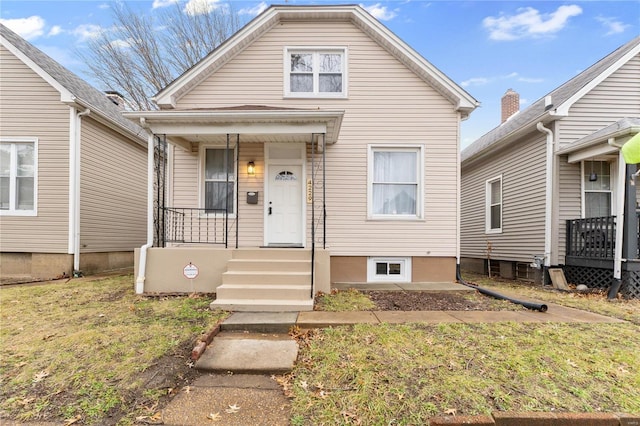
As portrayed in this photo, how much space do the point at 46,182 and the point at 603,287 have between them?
13.7 m

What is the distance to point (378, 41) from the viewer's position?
25.7ft

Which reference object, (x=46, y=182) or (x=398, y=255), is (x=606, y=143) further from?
(x=46, y=182)

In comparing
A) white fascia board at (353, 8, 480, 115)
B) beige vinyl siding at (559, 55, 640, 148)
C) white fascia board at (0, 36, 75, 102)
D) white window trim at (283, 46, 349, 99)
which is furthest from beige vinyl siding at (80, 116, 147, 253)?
beige vinyl siding at (559, 55, 640, 148)

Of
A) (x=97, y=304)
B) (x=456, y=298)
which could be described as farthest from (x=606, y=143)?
(x=97, y=304)

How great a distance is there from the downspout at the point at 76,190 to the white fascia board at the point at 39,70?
1.60ft

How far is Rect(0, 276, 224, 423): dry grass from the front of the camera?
258 centimetres

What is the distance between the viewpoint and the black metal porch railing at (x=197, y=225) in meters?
7.58

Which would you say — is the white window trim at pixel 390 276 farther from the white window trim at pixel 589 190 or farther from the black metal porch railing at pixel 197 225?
the white window trim at pixel 589 190

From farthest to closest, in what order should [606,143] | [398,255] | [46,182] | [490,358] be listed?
1. [46,182]
2. [398,255]
3. [606,143]
4. [490,358]

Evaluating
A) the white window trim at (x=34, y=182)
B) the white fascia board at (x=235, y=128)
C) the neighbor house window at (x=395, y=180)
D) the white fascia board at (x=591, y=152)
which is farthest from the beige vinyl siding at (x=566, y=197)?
the white window trim at (x=34, y=182)

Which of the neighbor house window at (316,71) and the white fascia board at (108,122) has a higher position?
the neighbor house window at (316,71)

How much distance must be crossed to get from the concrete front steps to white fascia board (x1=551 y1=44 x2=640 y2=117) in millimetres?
7249

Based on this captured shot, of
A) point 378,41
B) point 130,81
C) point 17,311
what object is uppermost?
point 130,81

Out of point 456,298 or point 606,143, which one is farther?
point 606,143
